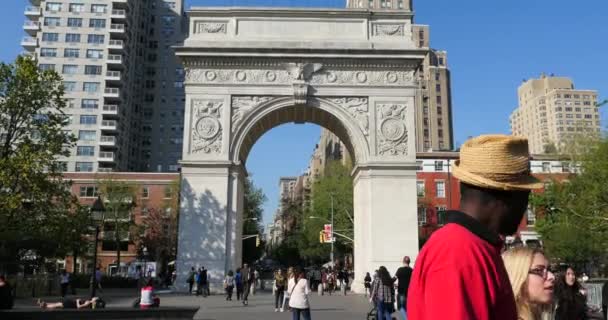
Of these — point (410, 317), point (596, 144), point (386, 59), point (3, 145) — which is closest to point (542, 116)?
point (596, 144)

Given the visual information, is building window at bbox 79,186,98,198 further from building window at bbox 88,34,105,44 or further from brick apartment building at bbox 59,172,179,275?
building window at bbox 88,34,105,44

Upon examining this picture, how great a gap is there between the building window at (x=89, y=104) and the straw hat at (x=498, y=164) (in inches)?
2637

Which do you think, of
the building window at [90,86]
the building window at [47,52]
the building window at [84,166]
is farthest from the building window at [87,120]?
the building window at [47,52]

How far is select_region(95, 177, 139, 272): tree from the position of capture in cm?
4691

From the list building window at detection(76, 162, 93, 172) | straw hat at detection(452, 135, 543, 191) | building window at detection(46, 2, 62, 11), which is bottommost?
straw hat at detection(452, 135, 543, 191)

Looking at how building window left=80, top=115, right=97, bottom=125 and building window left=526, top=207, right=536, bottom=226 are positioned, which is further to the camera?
building window left=80, top=115, right=97, bottom=125

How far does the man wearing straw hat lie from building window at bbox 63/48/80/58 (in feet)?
228

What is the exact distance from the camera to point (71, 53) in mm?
64000

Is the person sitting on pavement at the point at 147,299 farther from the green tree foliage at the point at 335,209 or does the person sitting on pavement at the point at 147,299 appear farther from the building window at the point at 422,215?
the building window at the point at 422,215

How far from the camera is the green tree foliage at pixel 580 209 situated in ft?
91.1

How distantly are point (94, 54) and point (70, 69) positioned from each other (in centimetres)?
338

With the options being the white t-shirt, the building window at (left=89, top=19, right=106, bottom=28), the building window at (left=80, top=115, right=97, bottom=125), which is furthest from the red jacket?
the building window at (left=89, top=19, right=106, bottom=28)

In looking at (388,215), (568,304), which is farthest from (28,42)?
(568,304)

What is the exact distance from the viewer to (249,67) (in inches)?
1075
